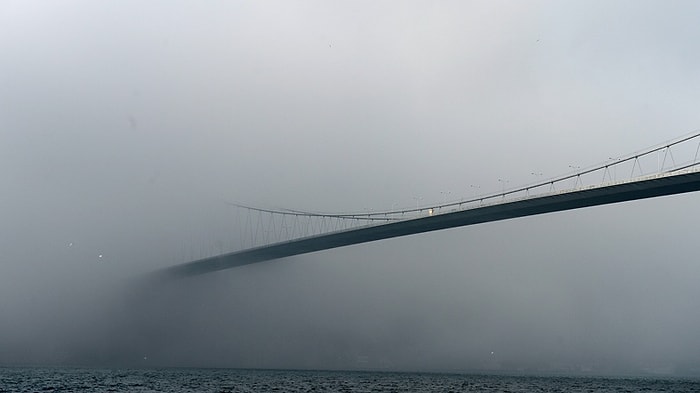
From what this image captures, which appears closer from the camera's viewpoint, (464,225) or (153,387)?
(153,387)

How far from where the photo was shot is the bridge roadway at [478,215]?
2037 inches

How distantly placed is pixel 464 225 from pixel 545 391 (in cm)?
1926

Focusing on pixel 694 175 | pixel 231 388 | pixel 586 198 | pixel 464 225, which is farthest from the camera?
pixel 464 225

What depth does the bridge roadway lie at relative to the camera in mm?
51747

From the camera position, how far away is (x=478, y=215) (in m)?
67.7

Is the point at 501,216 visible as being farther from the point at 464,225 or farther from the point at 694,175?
the point at 694,175

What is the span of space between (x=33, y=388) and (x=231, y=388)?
498 inches

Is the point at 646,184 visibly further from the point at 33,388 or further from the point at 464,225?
the point at 33,388

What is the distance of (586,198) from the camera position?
5816 centimetres

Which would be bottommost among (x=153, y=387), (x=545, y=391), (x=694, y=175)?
(x=545, y=391)

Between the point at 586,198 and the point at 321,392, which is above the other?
the point at 586,198

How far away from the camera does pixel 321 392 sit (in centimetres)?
4891

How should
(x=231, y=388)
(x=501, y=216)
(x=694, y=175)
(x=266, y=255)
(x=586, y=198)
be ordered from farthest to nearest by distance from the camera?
(x=266, y=255) < (x=501, y=216) < (x=586, y=198) < (x=231, y=388) < (x=694, y=175)

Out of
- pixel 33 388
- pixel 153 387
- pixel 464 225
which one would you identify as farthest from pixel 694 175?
pixel 33 388
